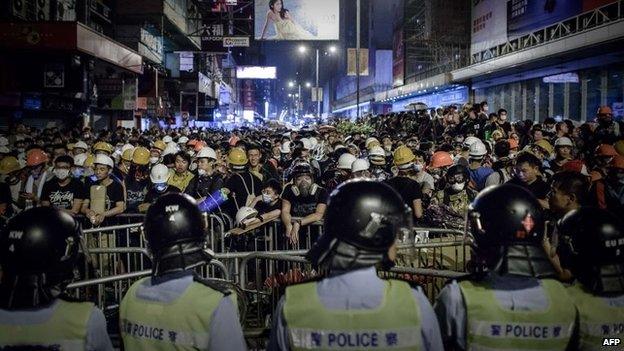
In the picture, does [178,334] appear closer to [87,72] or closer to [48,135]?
[48,135]

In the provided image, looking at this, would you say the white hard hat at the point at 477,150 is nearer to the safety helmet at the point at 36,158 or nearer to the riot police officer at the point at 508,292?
the riot police officer at the point at 508,292

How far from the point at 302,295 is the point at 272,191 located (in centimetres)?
536

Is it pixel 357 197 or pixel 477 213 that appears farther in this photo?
pixel 477 213

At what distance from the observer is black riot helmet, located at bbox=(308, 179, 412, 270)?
263cm

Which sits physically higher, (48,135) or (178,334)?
(48,135)

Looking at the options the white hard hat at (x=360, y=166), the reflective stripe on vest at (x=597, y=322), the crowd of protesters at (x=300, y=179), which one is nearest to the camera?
the reflective stripe on vest at (x=597, y=322)

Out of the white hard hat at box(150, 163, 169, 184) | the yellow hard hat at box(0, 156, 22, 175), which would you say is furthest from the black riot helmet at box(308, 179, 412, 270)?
the yellow hard hat at box(0, 156, 22, 175)

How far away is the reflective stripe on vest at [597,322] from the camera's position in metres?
2.77

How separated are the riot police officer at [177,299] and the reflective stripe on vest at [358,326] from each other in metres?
0.40

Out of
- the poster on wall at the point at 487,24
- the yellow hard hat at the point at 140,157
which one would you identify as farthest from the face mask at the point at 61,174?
the poster on wall at the point at 487,24

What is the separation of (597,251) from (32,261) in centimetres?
291

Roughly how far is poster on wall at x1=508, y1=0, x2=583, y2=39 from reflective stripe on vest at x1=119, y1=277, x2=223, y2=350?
72.2 ft

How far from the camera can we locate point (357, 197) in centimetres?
268

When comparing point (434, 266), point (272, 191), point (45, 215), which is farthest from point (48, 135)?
point (45, 215)
